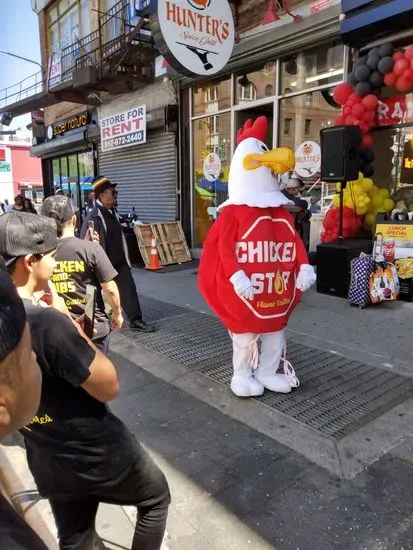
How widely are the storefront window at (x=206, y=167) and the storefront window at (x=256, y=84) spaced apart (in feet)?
1.92

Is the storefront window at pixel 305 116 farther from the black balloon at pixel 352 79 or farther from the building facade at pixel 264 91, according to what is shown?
the black balloon at pixel 352 79

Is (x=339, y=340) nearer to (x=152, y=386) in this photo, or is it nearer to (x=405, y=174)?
(x=152, y=386)

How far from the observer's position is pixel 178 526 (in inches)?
92.0

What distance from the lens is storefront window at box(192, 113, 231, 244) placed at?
32.9 ft

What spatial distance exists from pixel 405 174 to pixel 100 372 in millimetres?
7307

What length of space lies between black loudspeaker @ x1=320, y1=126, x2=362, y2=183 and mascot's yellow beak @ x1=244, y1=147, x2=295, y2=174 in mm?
3183

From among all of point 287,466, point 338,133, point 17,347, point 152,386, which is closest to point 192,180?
point 338,133

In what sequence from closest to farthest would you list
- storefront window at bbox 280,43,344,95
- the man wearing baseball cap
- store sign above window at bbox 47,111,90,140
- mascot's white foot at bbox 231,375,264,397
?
1. mascot's white foot at bbox 231,375,264,397
2. the man wearing baseball cap
3. storefront window at bbox 280,43,344,95
4. store sign above window at bbox 47,111,90,140

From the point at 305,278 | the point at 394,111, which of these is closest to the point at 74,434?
the point at 305,278

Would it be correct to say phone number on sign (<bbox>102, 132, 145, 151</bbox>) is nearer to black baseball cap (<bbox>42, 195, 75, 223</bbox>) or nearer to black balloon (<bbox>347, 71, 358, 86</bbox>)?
black balloon (<bbox>347, 71, 358, 86</bbox>)

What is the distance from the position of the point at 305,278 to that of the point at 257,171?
93 cm

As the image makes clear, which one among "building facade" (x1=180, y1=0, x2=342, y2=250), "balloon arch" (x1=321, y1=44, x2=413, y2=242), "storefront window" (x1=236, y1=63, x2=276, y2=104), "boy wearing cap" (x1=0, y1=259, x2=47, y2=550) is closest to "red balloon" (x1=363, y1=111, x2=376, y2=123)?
"balloon arch" (x1=321, y1=44, x2=413, y2=242)

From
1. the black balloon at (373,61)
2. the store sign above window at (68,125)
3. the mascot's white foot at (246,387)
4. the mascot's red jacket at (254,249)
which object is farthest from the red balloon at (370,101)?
the store sign above window at (68,125)

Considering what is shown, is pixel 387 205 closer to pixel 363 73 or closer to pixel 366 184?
pixel 366 184
